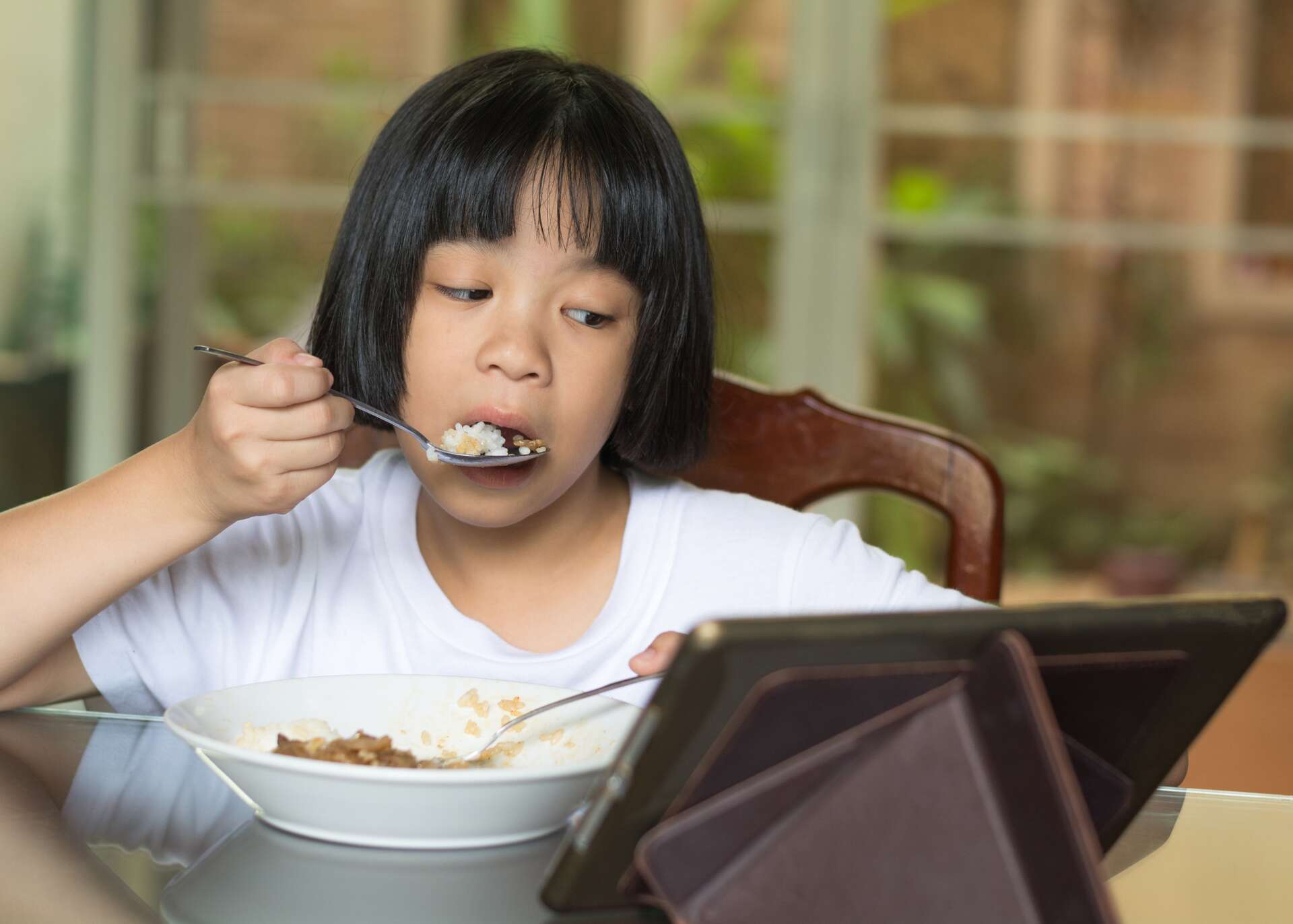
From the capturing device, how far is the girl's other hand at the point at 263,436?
844mm

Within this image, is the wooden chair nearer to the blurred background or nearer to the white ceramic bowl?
the white ceramic bowl

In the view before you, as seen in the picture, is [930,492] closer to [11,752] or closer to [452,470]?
[452,470]

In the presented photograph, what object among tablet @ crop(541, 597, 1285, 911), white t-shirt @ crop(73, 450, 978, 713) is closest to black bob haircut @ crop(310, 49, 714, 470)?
white t-shirt @ crop(73, 450, 978, 713)

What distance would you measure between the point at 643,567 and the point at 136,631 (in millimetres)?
388

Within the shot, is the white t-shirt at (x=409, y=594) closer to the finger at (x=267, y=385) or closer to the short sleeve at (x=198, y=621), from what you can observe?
the short sleeve at (x=198, y=621)

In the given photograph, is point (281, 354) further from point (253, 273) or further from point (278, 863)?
→ point (253, 273)

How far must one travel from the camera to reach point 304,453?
0.87 metres

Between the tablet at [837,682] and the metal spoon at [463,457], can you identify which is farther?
the metal spoon at [463,457]

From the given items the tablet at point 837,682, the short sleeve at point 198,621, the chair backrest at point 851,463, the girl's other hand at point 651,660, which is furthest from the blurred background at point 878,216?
the tablet at point 837,682

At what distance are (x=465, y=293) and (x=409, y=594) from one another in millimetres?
263

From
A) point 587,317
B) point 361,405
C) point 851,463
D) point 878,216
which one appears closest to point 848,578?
point 851,463

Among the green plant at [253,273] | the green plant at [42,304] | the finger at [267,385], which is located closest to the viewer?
the finger at [267,385]

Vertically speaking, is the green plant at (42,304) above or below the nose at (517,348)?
below

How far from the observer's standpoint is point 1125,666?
555 millimetres
